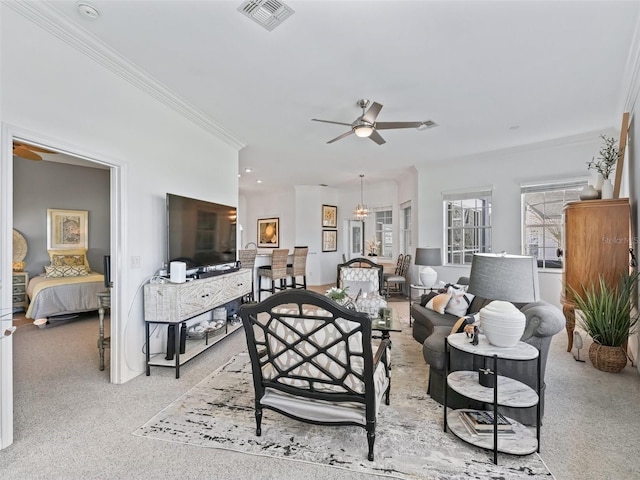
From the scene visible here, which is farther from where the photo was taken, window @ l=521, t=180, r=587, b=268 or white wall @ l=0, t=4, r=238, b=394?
window @ l=521, t=180, r=587, b=268

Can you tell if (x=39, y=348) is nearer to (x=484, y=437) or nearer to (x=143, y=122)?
(x=143, y=122)

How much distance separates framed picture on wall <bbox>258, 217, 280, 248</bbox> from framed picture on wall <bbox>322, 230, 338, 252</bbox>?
4.63 feet

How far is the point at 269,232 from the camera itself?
31.6 feet

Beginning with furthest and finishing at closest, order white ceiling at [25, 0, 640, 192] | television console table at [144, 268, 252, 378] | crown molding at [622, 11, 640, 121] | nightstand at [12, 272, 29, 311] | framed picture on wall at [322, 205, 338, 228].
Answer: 1. framed picture on wall at [322, 205, 338, 228]
2. nightstand at [12, 272, 29, 311]
3. television console table at [144, 268, 252, 378]
4. crown molding at [622, 11, 640, 121]
5. white ceiling at [25, 0, 640, 192]

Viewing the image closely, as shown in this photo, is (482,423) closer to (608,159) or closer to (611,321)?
(611,321)

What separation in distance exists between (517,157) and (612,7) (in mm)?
3509

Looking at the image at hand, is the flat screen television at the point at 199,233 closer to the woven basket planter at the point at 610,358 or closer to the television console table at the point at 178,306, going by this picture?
the television console table at the point at 178,306

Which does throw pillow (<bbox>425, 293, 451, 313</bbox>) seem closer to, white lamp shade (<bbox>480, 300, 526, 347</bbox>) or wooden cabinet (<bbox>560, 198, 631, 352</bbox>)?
wooden cabinet (<bbox>560, 198, 631, 352</bbox>)

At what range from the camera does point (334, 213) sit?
946 cm

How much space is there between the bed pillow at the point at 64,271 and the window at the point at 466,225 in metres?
6.87

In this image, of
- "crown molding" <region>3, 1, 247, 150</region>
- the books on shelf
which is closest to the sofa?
the books on shelf

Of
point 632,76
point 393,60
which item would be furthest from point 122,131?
point 632,76

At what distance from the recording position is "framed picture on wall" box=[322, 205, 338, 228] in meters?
9.16

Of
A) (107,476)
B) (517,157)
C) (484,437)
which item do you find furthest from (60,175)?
(517,157)
